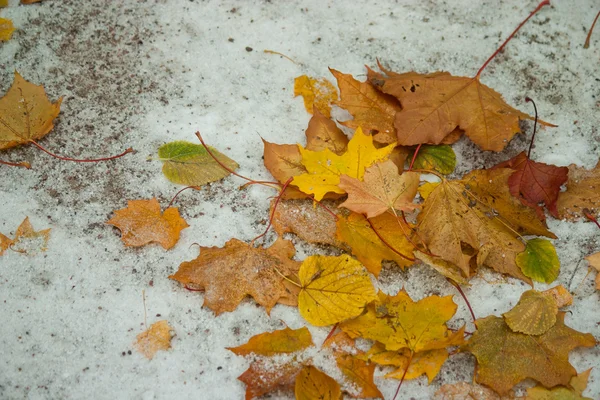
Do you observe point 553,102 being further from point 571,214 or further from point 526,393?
point 526,393

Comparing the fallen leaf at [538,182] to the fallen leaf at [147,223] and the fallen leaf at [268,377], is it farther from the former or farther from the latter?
the fallen leaf at [147,223]

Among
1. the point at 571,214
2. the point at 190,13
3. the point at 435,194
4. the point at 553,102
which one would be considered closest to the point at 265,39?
the point at 190,13

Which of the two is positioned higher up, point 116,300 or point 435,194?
point 435,194

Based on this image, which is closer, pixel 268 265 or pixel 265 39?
pixel 268 265

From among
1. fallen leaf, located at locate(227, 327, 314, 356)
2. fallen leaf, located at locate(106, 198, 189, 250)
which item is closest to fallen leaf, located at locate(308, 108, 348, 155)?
fallen leaf, located at locate(106, 198, 189, 250)

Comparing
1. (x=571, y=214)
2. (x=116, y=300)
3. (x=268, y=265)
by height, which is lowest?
(x=116, y=300)
